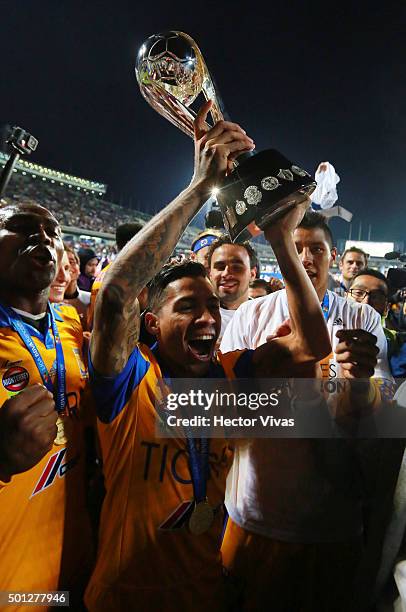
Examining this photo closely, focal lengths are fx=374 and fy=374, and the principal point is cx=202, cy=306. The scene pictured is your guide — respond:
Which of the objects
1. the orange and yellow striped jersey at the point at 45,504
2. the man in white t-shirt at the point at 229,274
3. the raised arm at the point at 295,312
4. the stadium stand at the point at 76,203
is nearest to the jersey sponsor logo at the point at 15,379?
the orange and yellow striped jersey at the point at 45,504

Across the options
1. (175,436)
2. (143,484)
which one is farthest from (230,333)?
(143,484)

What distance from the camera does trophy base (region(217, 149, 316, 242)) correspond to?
1144 millimetres

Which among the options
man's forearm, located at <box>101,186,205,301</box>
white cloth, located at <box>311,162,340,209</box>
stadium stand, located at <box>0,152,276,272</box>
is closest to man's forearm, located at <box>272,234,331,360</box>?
man's forearm, located at <box>101,186,205,301</box>

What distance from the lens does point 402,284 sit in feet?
11.4

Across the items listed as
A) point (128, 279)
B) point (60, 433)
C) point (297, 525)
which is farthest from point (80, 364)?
point (297, 525)

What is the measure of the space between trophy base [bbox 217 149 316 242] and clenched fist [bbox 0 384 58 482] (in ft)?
2.64

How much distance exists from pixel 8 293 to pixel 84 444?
763 mm

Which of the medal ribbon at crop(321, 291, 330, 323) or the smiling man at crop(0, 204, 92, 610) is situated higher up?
the medal ribbon at crop(321, 291, 330, 323)

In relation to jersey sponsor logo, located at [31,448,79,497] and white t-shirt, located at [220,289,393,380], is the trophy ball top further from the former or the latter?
jersey sponsor logo, located at [31,448,79,497]

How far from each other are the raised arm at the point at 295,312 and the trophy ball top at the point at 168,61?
75cm

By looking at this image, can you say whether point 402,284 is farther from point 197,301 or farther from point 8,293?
point 8,293

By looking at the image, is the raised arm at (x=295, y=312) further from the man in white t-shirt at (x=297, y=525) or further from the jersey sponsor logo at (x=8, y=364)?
the jersey sponsor logo at (x=8, y=364)

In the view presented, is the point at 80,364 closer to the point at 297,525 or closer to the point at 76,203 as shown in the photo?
the point at 297,525

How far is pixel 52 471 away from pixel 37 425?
0.46m
